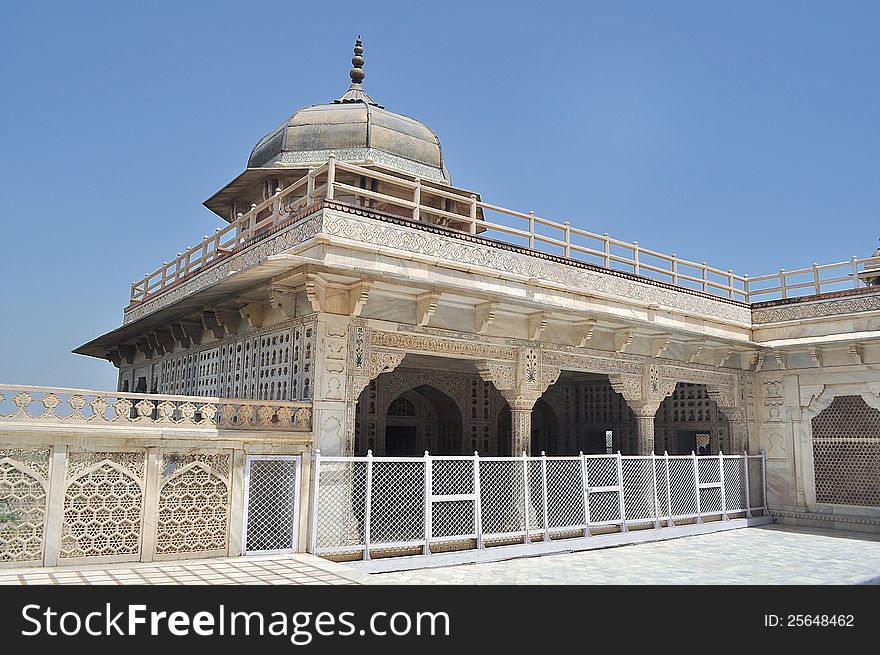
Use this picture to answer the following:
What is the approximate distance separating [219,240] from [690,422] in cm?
947

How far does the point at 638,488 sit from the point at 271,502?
17.7 feet

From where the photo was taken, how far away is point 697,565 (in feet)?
26.3

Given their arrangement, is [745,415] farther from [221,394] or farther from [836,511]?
[221,394]

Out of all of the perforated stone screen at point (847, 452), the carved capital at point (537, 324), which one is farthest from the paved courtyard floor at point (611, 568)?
the carved capital at point (537, 324)

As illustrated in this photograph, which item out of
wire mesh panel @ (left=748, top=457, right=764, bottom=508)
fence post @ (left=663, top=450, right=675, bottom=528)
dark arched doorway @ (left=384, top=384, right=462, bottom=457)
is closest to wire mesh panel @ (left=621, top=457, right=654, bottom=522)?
fence post @ (left=663, top=450, right=675, bottom=528)

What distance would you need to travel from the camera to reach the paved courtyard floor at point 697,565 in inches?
280

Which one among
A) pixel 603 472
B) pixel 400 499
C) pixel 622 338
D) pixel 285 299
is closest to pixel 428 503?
pixel 400 499

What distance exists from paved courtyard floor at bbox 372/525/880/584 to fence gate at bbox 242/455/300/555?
1.08 meters

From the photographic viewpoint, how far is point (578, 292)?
382 inches

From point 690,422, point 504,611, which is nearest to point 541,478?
point 504,611

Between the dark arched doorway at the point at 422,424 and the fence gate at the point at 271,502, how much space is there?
6.26 m

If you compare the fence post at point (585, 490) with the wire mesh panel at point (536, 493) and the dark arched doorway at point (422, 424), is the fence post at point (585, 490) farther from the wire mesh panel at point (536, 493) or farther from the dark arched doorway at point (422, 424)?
the dark arched doorway at point (422, 424)

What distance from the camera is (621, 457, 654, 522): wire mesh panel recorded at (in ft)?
32.8

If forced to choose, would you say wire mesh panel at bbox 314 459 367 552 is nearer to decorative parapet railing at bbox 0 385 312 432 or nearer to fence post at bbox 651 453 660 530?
decorative parapet railing at bbox 0 385 312 432
